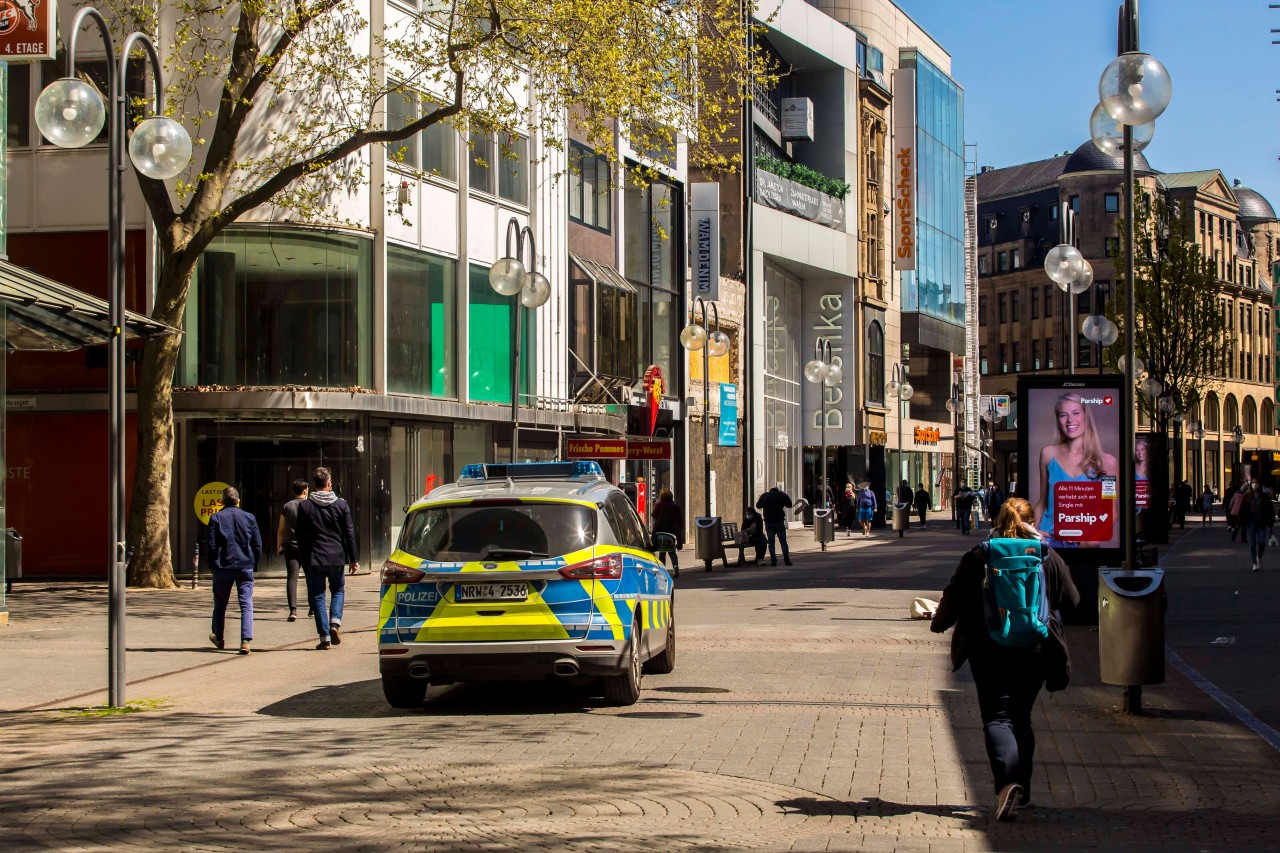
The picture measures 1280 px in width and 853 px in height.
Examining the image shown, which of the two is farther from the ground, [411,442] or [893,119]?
[893,119]

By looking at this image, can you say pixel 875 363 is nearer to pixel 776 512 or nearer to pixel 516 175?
pixel 516 175

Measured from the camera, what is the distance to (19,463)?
96.4ft

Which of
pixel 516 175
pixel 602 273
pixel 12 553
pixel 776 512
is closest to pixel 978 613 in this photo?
pixel 12 553

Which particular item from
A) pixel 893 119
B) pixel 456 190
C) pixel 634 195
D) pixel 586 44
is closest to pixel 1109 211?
pixel 893 119

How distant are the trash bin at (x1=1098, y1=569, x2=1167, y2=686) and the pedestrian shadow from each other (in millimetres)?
3682

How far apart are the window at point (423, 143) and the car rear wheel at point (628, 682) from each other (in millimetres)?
19812

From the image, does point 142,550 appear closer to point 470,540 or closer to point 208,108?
point 208,108

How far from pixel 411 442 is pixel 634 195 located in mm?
14643

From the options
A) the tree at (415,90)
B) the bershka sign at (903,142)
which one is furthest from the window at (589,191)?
the bershka sign at (903,142)

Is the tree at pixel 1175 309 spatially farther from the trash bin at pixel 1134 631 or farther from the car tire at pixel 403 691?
the car tire at pixel 403 691

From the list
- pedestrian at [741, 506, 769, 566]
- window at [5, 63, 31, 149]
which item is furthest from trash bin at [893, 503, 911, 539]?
window at [5, 63, 31, 149]

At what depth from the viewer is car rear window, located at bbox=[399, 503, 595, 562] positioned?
38.6 feet

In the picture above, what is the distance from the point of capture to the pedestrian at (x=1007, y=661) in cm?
800

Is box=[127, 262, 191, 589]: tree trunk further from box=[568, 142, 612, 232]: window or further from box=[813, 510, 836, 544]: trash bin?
box=[813, 510, 836, 544]: trash bin
